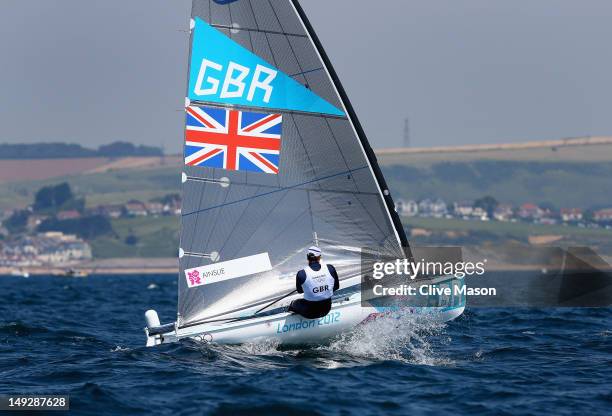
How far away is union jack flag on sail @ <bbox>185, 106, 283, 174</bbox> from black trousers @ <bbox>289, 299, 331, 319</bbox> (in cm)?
248

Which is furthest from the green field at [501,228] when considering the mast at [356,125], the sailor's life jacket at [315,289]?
the sailor's life jacket at [315,289]

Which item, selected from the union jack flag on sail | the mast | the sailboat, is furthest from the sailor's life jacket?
the union jack flag on sail

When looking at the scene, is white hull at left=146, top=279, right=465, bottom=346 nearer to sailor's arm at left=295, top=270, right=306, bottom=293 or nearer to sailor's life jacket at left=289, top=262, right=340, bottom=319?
sailor's life jacket at left=289, top=262, right=340, bottom=319

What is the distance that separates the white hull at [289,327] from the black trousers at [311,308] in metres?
0.12

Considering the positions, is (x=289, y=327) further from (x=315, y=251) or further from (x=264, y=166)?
(x=264, y=166)

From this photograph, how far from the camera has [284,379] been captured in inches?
577

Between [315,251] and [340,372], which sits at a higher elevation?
[315,251]

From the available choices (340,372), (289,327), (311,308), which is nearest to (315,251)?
(311,308)

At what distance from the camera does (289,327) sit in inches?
671

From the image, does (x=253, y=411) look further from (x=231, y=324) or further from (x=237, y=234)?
(x=237, y=234)

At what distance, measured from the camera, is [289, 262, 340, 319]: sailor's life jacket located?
16.8 meters

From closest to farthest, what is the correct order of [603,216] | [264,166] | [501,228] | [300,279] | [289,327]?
[300,279]
[289,327]
[264,166]
[501,228]
[603,216]

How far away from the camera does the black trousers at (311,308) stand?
55.5 ft

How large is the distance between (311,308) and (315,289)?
333mm
